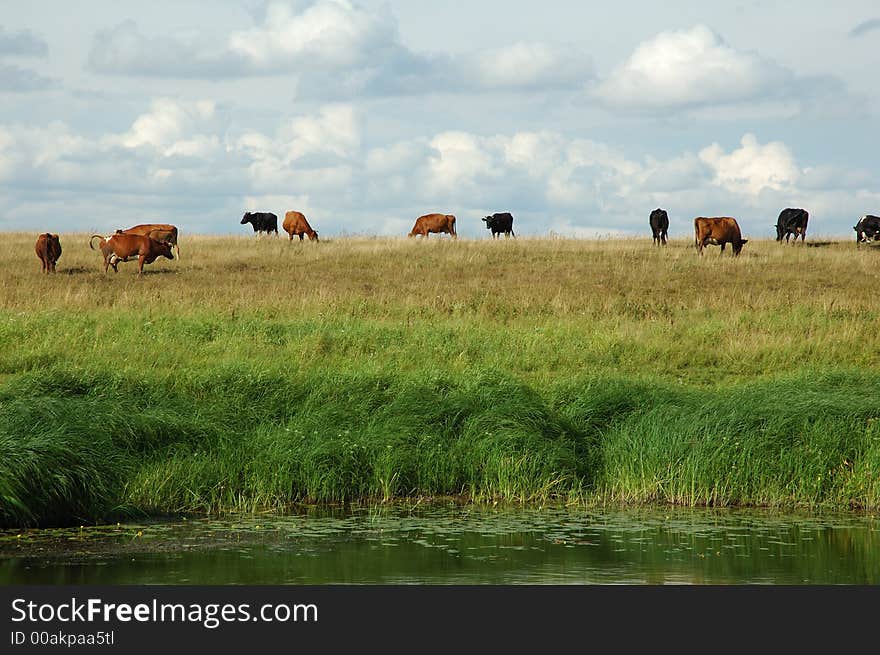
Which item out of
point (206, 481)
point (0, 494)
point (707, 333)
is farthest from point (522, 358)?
point (0, 494)

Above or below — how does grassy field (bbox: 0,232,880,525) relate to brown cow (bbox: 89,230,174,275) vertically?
below

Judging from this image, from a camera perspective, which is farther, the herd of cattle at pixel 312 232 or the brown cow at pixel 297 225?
the brown cow at pixel 297 225

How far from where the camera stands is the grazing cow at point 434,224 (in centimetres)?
5169

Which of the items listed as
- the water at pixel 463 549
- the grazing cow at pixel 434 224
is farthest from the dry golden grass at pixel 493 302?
the grazing cow at pixel 434 224

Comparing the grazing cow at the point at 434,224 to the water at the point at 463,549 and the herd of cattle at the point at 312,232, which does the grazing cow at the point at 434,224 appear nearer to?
the herd of cattle at the point at 312,232

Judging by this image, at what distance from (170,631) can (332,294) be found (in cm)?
1976

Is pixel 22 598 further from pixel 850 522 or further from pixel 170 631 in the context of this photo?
pixel 850 522

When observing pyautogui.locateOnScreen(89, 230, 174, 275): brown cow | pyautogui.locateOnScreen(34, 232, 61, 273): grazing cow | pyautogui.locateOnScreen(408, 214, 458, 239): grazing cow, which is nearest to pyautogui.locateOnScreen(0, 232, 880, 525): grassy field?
pyautogui.locateOnScreen(34, 232, 61, 273): grazing cow

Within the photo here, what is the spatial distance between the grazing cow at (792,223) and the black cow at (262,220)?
22.8 metres

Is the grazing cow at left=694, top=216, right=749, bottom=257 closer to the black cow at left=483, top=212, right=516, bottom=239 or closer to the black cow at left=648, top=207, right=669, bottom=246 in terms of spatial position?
the black cow at left=648, top=207, right=669, bottom=246

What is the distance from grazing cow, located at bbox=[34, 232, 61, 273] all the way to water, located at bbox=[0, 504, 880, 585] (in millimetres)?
22447

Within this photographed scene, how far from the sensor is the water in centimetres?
999

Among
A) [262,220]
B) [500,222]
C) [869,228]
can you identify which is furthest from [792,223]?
[262,220]

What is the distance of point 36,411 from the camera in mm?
13469
